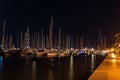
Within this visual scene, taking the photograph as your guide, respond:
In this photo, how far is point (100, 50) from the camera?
144750mm

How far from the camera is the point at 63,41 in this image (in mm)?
121750

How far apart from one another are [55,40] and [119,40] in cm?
9726

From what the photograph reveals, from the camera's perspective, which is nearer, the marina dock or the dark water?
the marina dock

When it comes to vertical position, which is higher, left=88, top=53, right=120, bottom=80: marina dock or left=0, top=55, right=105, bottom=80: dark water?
left=88, top=53, right=120, bottom=80: marina dock

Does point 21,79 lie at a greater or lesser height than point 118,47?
lesser

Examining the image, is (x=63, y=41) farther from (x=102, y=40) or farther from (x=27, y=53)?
(x=27, y=53)

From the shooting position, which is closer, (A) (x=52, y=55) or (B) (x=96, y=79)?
(B) (x=96, y=79)

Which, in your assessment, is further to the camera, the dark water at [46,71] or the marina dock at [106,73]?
the dark water at [46,71]

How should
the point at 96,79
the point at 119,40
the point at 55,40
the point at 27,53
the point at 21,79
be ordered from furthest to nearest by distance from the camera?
the point at 55,40 → the point at 27,53 → the point at 21,79 → the point at 119,40 → the point at 96,79

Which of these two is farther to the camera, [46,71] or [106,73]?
[46,71]

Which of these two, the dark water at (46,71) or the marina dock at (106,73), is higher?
the marina dock at (106,73)

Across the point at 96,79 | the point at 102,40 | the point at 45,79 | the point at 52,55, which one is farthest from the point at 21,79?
the point at 102,40

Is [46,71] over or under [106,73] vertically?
under

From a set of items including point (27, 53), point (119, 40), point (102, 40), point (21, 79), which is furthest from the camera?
point (102, 40)
